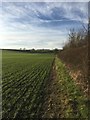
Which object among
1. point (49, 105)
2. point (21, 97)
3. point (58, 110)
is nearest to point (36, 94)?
point (21, 97)

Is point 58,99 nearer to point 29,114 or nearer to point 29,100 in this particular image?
point 29,100

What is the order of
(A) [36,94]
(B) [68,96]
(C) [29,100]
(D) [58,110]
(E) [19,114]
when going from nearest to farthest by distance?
(E) [19,114], (D) [58,110], (C) [29,100], (B) [68,96], (A) [36,94]

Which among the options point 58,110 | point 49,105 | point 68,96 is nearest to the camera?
point 58,110

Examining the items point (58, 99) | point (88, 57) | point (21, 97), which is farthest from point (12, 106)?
point (88, 57)

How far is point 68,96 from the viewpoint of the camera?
44.8 feet

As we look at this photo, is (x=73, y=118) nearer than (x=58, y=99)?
Yes

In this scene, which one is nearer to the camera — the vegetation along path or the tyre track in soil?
the vegetation along path

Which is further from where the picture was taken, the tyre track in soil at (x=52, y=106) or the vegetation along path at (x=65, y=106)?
the tyre track in soil at (x=52, y=106)

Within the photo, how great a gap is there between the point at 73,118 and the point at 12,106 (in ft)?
11.0

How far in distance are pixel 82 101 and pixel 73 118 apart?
2572 millimetres

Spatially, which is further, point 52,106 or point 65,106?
point 52,106

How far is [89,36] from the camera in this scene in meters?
13.2

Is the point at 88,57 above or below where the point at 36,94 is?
above

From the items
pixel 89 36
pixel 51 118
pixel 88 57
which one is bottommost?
pixel 51 118
